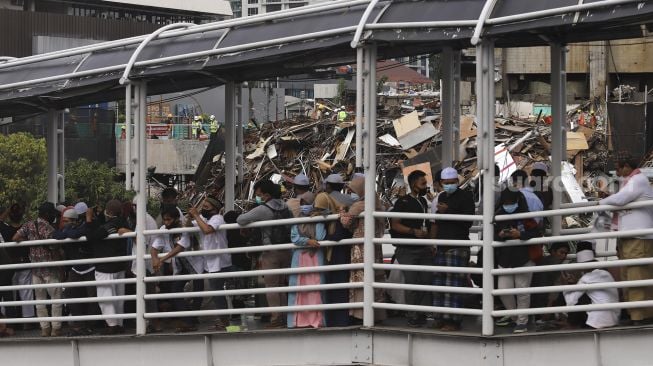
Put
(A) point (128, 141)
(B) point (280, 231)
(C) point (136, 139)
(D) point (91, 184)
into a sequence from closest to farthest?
(B) point (280, 231)
(A) point (128, 141)
(C) point (136, 139)
(D) point (91, 184)

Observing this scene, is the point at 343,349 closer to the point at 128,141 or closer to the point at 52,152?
the point at 128,141

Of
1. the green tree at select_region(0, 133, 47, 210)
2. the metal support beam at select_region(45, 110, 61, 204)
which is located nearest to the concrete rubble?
A: the green tree at select_region(0, 133, 47, 210)

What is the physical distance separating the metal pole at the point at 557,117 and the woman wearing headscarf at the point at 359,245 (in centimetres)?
190

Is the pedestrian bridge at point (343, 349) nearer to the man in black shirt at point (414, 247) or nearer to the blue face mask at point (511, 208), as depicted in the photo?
the man in black shirt at point (414, 247)

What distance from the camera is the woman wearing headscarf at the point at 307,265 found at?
998 centimetres

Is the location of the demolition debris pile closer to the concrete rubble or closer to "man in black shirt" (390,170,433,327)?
the concrete rubble

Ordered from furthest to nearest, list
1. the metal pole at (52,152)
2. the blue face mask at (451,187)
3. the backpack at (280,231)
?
the metal pole at (52,152) < the backpack at (280,231) < the blue face mask at (451,187)

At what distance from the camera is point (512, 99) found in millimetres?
36000

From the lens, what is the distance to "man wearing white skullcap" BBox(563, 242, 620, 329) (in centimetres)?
867

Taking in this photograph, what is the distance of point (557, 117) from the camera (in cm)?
1086

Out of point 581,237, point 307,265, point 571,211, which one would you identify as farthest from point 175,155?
point 581,237

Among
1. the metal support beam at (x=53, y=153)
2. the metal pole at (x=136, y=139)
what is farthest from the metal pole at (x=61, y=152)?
the metal pole at (x=136, y=139)

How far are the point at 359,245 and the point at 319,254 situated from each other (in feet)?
1.35

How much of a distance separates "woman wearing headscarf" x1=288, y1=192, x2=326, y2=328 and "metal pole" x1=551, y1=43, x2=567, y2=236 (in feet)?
7.88
